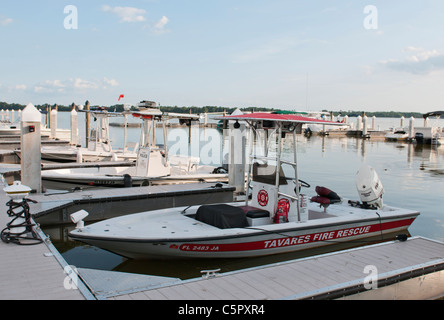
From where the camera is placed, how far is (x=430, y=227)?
1182 centimetres

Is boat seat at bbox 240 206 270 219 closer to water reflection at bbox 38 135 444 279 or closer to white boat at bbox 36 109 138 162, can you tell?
water reflection at bbox 38 135 444 279

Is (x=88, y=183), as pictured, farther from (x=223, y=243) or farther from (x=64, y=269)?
(x=64, y=269)

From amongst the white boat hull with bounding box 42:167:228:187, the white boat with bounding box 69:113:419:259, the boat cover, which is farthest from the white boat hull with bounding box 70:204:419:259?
the white boat hull with bounding box 42:167:228:187

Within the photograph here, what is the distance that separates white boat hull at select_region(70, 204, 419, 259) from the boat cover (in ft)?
0.55

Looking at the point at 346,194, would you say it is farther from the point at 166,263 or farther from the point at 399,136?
the point at 399,136

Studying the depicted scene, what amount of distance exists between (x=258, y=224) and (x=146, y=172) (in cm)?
708

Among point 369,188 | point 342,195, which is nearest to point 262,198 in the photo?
point 369,188

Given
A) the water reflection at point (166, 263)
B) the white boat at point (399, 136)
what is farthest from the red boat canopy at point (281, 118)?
the white boat at point (399, 136)

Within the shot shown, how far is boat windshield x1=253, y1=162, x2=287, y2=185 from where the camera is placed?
339 inches

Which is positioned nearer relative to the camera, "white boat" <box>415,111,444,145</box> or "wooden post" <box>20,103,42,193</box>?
"wooden post" <box>20,103,42,193</box>

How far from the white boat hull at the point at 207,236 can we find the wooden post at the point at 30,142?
13.9ft

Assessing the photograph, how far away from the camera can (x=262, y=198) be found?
884 centimetres

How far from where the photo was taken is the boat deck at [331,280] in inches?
201
